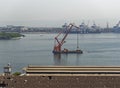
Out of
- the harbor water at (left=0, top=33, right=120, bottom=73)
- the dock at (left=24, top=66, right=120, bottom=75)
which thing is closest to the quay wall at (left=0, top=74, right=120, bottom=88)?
the dock at (left=24, top=66, right=120, bottom=75)

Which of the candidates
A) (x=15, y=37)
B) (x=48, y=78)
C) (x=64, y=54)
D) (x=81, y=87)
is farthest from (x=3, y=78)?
(x=15, y=37)

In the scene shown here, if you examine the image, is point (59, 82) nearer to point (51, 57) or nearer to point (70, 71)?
point (70, 71)

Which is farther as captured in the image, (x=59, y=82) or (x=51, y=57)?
(x=51, y=57)

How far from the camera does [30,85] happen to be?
18.3 feet

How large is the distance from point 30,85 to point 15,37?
25735mm

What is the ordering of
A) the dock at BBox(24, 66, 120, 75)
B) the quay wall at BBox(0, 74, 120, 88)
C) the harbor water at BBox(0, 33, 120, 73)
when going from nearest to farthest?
the quay wall at BBox(0, 74, 120, 88), the dock at BBox(24, 66, 120, 75), the harbor water at BBox(0, 33, 120, 73)

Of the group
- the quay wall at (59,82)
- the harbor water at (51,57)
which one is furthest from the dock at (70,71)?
the harbor water at (51,57)

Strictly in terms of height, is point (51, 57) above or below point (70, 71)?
below

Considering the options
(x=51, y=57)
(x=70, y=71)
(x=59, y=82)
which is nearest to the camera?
(x=59, y=82)

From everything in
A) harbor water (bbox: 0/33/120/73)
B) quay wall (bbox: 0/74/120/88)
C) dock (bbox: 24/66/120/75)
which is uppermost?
quay wall (bbox: 0/74/120/88)

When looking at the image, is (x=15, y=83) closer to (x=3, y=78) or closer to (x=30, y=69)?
(x=3, y=78)

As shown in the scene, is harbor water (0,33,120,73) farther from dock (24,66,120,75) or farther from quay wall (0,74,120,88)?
quay wall (0,74,120,88)

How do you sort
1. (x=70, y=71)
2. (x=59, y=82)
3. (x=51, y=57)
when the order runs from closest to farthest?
(x=59, y=82), (x=70, y=71), (x=51, y=57)

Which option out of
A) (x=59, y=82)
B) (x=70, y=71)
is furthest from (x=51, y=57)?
(x=59, y=82)
